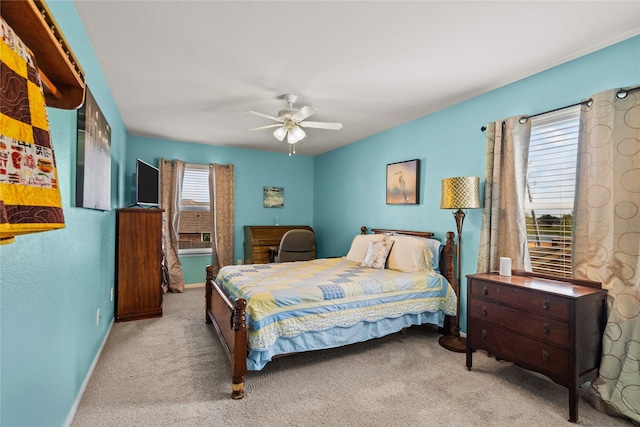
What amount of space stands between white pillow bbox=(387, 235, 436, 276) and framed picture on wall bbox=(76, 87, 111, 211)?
2839 millimetres

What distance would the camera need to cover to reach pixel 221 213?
5.54 meters

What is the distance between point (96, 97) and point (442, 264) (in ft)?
11.8

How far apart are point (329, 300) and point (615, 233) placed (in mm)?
2060

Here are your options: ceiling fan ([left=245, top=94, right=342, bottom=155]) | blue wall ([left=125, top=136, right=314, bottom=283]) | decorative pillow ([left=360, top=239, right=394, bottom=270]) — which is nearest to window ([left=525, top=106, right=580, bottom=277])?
decorative pillow ([left=360, top=239, right=394, bottom=270])

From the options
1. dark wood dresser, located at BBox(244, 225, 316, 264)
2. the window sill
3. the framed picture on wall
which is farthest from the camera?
dark wood dresser, located at BBox(244, 225, 316, 264)

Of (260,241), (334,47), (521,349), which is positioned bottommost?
(521,349)

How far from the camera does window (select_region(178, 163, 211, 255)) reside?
17.5 feet

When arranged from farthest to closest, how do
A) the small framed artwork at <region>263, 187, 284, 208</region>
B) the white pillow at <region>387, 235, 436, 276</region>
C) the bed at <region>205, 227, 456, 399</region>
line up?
the small framed artwork at <region>263, 187, 284, 208</region> → the white pillow at <region>387, 235, 436, 276</region> → the bed at <region>205, 227, 456, 399</region>

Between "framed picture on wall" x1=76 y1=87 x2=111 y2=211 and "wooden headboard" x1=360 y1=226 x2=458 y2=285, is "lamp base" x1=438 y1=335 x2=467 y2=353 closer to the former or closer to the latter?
"wooden headboard" x1=360 y1=226 x2=458 y2=285

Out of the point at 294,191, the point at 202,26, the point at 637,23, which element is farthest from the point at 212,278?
the point at 637,23

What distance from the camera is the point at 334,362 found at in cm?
271

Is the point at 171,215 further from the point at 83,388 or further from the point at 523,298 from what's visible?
the point at 523,298

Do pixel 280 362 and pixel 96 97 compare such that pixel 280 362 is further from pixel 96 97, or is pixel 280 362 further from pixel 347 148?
pixel 347 148

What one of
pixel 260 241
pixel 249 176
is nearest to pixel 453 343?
pixel 260 241
